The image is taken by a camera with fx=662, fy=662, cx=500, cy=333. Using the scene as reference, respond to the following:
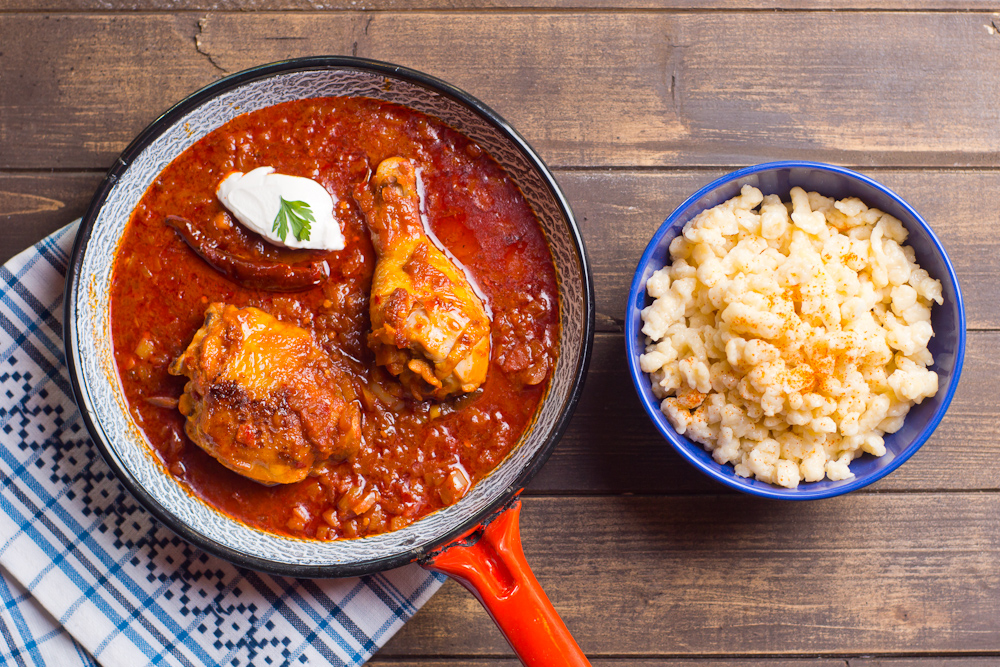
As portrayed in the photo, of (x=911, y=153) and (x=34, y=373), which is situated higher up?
(x=911, y=153)

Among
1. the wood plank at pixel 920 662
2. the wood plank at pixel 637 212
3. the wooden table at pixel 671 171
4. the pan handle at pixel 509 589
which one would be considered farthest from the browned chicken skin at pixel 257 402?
the wood plank at pixel 920 662

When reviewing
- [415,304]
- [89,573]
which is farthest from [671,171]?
[89,573]

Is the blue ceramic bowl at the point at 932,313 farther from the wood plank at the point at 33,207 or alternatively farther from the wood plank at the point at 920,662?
the wood plank at the point at 33,207

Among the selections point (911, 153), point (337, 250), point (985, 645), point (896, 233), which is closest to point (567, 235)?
point (337, 250)

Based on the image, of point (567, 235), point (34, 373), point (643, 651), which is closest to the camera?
point (567, 235)

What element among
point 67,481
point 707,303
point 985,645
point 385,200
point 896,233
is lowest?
point 985,645

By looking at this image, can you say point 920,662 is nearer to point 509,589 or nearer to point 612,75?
point 509,589

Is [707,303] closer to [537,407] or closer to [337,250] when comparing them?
[537,407]
